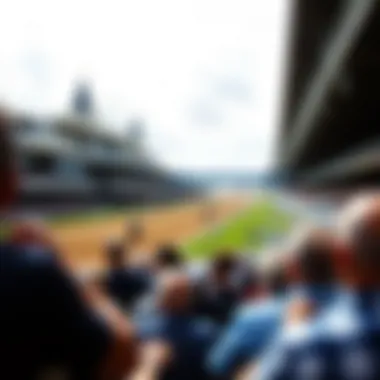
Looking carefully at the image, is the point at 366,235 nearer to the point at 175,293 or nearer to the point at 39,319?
the point at 39,319

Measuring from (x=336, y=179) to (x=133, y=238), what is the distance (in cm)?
1386

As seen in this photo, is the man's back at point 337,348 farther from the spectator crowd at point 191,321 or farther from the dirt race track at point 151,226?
the dirt race track at point 151,226

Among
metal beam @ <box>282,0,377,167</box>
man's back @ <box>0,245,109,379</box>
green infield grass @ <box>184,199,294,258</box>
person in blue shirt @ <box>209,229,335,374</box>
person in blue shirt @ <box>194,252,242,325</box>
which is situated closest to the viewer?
man's back @ <box>0,245,109,379</box>

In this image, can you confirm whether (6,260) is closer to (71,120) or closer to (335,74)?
(335,74)

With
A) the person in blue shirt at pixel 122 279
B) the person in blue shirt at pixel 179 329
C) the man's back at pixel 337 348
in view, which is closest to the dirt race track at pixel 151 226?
the person in blue shirt at pixel 122 279

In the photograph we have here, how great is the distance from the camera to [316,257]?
5.25 feet

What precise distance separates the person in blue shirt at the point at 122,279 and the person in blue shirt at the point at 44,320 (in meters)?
2.10

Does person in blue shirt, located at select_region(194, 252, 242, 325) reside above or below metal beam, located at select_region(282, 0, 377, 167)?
below

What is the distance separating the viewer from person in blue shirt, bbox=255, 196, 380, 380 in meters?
1.26

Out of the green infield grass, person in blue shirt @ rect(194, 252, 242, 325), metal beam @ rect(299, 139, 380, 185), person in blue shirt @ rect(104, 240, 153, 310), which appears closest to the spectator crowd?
person in blue shirt @ rect(194, 252, 242, 325)

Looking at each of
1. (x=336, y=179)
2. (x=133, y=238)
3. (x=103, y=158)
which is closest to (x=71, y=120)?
(x=103, y=158)

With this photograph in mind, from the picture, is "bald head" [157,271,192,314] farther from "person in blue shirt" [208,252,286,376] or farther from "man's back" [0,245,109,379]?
"man's back" [0,245,109,379]

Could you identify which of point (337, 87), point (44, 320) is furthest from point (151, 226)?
point (44, 320)

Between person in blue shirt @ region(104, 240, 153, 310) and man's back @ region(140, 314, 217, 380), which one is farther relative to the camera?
person in blue shirt @ region(104, 240, 153, 310)
